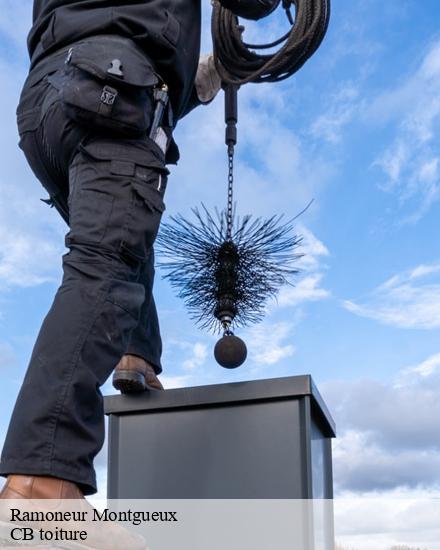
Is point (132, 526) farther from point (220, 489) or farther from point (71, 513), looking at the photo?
point (71, 513)

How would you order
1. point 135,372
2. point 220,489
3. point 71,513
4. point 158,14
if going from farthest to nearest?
point 135,372, point 220,489, point 158,14, point 71,513

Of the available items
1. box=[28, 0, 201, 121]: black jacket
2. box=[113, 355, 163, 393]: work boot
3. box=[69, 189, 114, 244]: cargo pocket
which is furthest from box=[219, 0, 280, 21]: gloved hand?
box=[113, 355, 163, 393]: work boot

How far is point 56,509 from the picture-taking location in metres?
1.20

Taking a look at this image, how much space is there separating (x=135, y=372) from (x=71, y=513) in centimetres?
67

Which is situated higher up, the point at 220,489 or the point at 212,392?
the point at 212,392

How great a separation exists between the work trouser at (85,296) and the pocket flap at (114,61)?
10 centimetres

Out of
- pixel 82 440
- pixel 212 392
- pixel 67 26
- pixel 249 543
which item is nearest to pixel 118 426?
pixel 212 392

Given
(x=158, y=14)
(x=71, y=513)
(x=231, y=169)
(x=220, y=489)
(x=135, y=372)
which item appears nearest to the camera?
(x=71, y=513)

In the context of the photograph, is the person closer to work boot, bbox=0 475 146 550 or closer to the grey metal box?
work boot, bbox=0 475 146 550

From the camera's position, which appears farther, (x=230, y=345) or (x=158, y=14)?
(x=230, y=345)

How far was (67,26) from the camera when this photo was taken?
5.20 feet

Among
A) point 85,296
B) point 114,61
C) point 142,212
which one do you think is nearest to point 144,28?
point 114,61

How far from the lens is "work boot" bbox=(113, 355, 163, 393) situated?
1862 mm

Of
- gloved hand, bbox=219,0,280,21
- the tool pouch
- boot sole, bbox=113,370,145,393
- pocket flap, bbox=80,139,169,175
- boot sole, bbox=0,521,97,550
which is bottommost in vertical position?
boot sole, bbox=0,521,97,550
